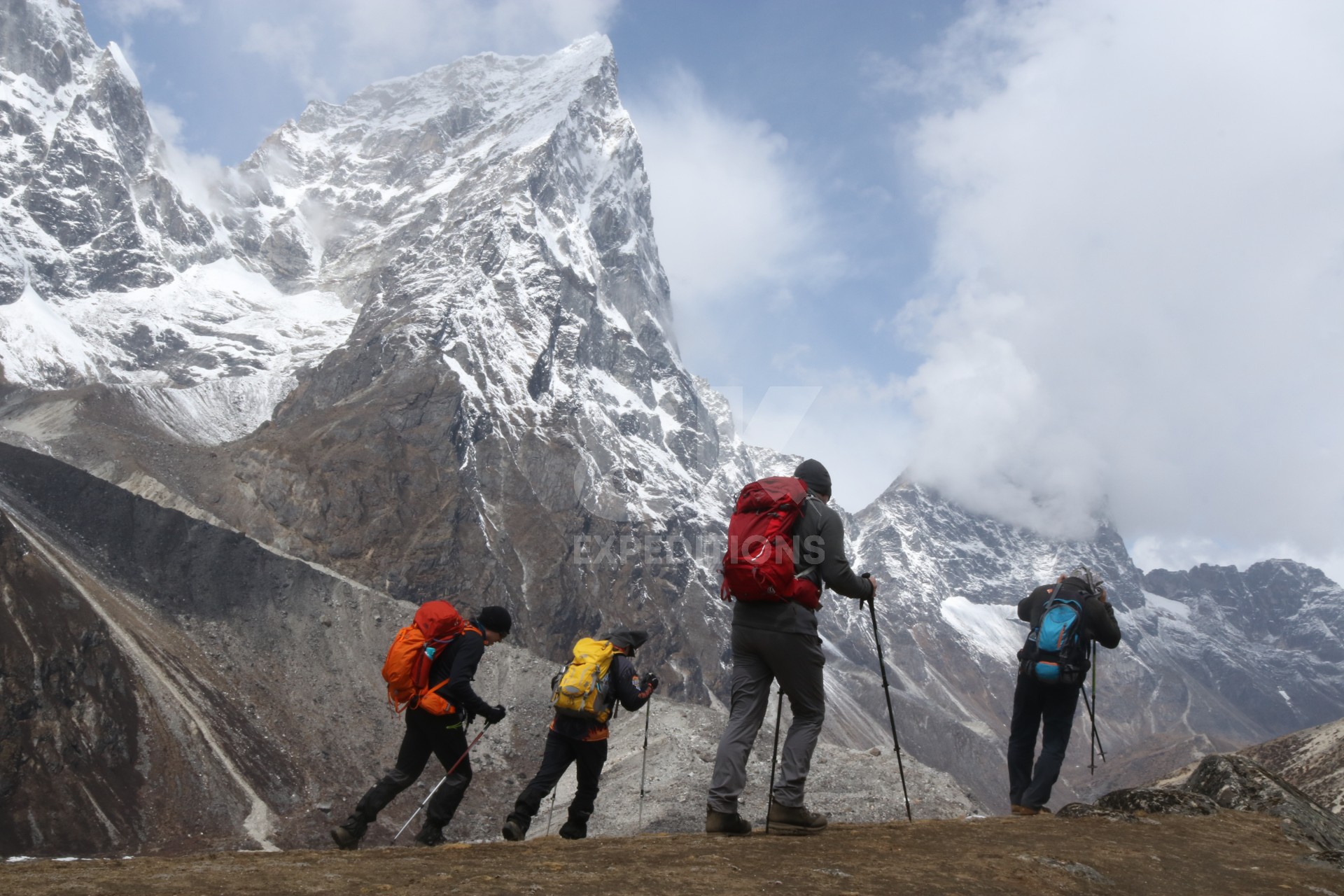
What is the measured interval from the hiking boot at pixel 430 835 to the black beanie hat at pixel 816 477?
4.89 m

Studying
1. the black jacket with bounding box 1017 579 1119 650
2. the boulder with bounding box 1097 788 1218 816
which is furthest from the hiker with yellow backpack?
the boulder with bounding box 1097 788 1218 816

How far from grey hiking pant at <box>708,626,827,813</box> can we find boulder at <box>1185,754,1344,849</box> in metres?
4.49

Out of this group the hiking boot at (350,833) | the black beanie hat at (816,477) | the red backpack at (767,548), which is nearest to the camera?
the red backpack at (767,548)

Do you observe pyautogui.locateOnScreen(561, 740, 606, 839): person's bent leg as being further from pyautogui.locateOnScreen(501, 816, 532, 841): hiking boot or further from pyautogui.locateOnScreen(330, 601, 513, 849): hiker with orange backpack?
pyautogui.locateOnScreen(330, 601, 513, 849): hiker with orange backpack

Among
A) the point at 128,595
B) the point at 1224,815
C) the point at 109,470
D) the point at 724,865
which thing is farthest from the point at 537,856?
the point at 109,470

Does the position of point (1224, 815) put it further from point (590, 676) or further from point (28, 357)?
point (28, 357)

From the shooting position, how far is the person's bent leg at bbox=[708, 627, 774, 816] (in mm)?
7832

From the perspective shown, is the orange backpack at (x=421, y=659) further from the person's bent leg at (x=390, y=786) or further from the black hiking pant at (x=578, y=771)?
the black hiking pant at (x=578, y=771)

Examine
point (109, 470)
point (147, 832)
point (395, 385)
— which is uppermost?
point (395, 385)

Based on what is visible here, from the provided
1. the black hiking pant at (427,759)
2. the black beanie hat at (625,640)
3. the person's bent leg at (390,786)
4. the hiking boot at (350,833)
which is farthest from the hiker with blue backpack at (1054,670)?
the hiking boot at (350,833)

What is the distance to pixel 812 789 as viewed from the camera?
84.2 feet

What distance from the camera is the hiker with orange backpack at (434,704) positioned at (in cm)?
891

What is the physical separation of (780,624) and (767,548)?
0.64 metres

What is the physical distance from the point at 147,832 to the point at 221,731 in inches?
463
